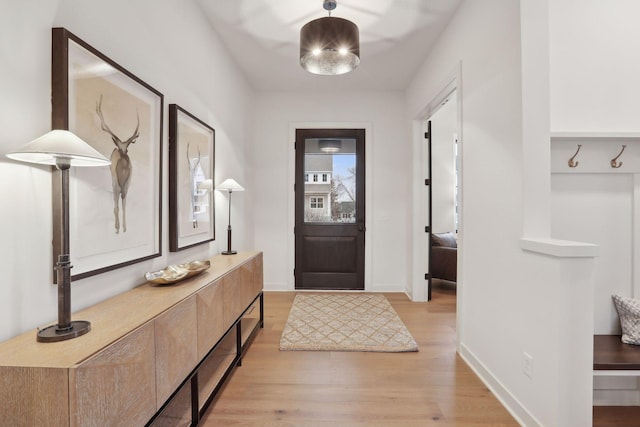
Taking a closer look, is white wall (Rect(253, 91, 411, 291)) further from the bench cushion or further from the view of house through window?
the bench cushion

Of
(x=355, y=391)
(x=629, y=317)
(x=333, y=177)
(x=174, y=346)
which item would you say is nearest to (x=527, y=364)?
(x=629, y=317)

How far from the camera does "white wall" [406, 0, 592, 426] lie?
1.46m

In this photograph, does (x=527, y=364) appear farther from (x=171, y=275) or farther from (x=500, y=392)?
(x=171, y=275)

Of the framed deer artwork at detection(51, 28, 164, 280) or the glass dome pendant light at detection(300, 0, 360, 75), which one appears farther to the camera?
the glass dome pendant light at detection(300, 0, 360, 75)

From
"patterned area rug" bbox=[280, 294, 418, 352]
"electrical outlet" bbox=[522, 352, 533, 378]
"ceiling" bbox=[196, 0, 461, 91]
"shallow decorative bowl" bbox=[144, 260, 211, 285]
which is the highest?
"ceiling" bbox=[196, 0, 461, 91]

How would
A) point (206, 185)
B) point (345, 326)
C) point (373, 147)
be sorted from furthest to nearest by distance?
point (373, 147)
point (345, 326)
point (206, 185)

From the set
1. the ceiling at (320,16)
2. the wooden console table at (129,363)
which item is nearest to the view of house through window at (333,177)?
the ceiling at (320,16)

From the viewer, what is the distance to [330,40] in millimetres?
2258

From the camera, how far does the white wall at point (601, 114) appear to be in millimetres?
1899

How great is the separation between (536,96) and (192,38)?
2400 millimetres

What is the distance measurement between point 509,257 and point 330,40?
74.4 inches

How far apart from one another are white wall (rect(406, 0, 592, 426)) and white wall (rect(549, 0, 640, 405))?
0.99 ft

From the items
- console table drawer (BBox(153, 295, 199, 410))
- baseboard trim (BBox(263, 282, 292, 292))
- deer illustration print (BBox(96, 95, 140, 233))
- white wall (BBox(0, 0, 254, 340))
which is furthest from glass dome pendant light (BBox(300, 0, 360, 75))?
baseboard trim (BBox(263, 282, 292, 292))

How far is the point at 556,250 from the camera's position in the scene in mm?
1470
